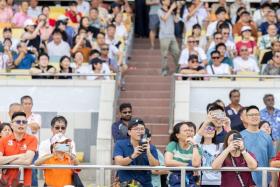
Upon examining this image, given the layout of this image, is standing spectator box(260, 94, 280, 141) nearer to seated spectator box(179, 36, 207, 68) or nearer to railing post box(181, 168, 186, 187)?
seated spectator box(179, 36, 207, 68)

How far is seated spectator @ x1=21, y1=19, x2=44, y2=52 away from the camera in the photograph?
85.6 ft

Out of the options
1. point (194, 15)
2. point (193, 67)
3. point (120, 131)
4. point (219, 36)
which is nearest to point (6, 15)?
point (194, 15)

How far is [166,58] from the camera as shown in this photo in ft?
87.7

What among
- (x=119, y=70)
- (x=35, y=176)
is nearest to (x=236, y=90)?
(x=119, y=70)

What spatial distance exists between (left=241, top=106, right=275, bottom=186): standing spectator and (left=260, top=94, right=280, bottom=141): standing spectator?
3582 mm

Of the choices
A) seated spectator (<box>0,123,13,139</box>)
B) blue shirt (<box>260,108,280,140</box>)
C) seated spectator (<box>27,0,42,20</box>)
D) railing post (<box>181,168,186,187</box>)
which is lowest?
railing post (<box>181,168,186,187</box>)

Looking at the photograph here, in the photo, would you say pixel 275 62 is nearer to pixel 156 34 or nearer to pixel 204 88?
pixel 204 88

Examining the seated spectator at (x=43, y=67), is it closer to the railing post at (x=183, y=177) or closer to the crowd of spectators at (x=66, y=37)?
the crowd of spectators at (x=66, y=37)

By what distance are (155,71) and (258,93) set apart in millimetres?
3561

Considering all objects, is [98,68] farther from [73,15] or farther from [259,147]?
[259,147]

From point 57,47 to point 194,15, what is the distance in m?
3.77

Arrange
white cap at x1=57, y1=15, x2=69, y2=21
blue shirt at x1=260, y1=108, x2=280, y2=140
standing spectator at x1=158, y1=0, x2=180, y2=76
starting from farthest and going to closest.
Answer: white cap at x1=57, y1=15, x2=69, y2=21 < standing spectator at x1=158, y1=0, x2=180, y2=76 < blue shirt at x1=260, y1=108, x2=280, y2=140

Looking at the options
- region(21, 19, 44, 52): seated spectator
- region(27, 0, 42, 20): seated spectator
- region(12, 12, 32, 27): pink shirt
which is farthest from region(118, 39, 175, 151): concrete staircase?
region(12, 12, 32, 27): pink shirt

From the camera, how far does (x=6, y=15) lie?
93.0ft
